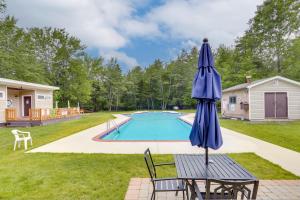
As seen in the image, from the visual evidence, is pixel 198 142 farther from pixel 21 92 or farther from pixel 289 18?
pixel 289 18

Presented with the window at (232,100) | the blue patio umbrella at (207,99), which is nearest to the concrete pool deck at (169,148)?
the blue patio umbrella at (207,99)

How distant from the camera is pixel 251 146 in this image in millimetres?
7223

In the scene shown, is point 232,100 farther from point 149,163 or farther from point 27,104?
point 27,104

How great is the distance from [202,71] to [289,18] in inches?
1108

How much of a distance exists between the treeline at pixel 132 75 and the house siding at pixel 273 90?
355 inches

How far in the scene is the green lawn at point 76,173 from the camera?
3.75m

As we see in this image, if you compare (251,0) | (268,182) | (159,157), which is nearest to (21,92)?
(159,157)

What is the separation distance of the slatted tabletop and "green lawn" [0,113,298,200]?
4.21 feet

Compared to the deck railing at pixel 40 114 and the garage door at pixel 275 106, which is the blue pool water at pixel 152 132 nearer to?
the deck railing at pixel 40 114

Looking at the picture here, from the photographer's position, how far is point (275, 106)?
15.5 metres

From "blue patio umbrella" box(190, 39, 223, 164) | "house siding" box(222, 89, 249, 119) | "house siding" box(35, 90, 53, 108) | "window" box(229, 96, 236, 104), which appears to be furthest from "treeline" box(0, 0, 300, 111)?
"blue patio umbrella" box(190, 39, 223, 164)

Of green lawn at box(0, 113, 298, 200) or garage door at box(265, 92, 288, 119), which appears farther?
garage door at box(265, 92, 288, 119)

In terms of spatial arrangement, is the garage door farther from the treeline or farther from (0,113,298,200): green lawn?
(0,113,298,200): green lawn

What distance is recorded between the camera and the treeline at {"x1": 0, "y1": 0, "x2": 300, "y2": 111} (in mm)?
24844
